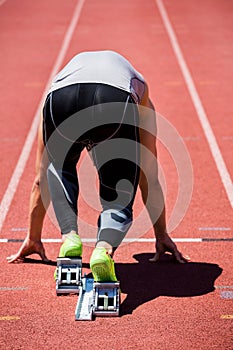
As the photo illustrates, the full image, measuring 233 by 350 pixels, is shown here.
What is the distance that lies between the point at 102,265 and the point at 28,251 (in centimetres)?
123

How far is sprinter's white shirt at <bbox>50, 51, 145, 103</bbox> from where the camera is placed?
512 cm

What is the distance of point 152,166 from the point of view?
5.83m

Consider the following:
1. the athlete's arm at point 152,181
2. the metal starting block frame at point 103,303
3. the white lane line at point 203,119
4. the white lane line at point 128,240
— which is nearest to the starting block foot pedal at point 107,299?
the metal starting block frame at point 103,303

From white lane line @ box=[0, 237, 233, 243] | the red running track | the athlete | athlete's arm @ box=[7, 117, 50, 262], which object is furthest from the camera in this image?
white lane line @ box=[0, 237, 233, 243]

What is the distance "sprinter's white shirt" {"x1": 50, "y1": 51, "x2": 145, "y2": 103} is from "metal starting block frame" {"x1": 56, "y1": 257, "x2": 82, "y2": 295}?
1061mm

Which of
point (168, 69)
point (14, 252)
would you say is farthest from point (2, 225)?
point (168, 69)

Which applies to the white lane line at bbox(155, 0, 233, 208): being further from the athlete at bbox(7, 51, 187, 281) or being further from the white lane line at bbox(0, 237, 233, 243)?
the athlete at bbox(7, 51, 187, 281)

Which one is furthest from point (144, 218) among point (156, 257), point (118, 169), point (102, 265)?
point (102, 265)

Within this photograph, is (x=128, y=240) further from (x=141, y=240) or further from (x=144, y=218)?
(x=144, y=218)

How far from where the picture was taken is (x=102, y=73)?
516 centimetres

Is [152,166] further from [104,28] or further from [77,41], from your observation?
[104,28]

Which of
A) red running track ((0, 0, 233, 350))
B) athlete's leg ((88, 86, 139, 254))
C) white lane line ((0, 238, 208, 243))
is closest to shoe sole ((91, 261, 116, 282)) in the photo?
athlete's leg ((88, 86, 139, 254))

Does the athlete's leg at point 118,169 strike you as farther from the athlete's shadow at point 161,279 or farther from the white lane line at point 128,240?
the white lane line at point 128,240

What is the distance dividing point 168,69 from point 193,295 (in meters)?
9.22
